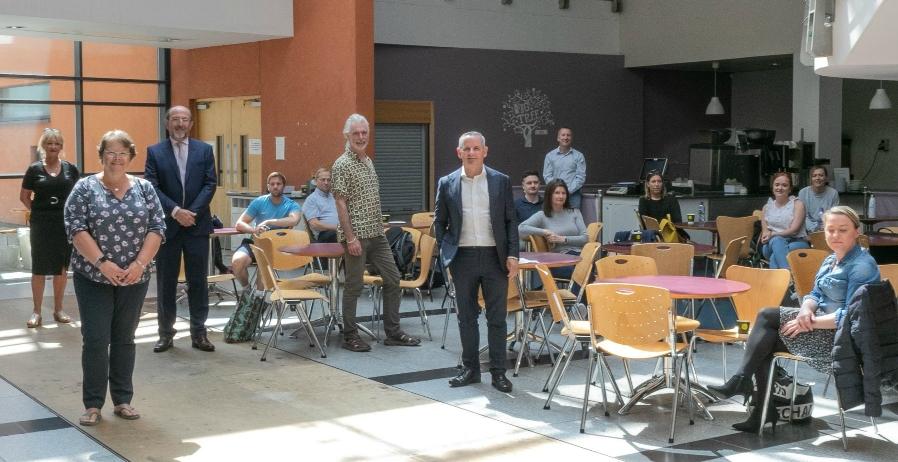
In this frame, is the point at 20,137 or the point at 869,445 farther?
the point at 20,137

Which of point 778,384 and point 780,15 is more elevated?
point 780,15

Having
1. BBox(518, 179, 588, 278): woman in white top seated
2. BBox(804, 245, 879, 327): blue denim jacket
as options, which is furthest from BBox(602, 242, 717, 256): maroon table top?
BBox(804, 245, 879, 327): blue denim jacket

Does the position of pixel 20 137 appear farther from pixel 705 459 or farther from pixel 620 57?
pixel 705 459

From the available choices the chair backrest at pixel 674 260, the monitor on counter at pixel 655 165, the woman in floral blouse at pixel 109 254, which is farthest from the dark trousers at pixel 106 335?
the monitor on counter at pixel 655 165

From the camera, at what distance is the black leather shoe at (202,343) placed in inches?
322

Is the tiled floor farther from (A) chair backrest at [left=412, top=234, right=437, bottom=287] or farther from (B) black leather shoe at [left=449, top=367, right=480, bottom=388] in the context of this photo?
(A) chair backrest at [left=412, top=234, right=437, bottom=287]

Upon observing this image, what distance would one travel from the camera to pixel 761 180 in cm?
1371

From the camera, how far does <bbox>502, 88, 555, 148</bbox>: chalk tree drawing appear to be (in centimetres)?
1631

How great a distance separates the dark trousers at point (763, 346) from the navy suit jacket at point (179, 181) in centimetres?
402

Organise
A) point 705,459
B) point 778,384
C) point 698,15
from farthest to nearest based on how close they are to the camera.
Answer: point 698,15, point 778,384, point 705,459

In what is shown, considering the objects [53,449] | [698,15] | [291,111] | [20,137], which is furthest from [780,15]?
[53,449]

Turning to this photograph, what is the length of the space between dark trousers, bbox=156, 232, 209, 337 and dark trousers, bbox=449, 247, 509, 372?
6.99 ft

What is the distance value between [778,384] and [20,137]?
420 inches

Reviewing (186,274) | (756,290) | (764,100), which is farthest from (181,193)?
(764,100)
